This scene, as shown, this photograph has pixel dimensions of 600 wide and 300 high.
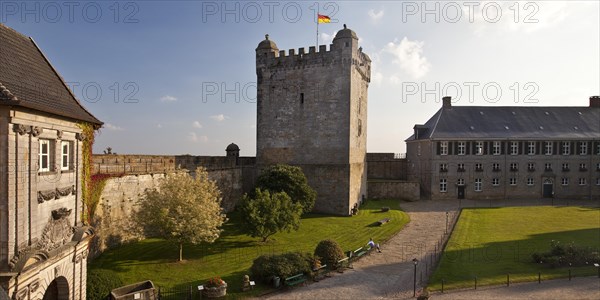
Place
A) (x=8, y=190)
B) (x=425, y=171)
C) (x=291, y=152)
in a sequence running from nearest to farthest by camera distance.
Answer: (x=8, y=190)
(x=291, y=152)
(x=425, y=171)

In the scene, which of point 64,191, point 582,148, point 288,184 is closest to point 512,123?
point 582,148

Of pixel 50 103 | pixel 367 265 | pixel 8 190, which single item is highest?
pixel 50 103

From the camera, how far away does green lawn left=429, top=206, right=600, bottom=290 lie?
58.4 ft

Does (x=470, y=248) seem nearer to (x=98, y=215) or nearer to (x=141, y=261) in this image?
(x=141, y=261)

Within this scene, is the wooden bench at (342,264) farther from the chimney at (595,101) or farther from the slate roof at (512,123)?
the chimney at (595,101)

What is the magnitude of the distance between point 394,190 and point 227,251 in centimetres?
2568

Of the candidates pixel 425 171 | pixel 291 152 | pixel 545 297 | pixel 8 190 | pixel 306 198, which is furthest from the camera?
pixel 425 171

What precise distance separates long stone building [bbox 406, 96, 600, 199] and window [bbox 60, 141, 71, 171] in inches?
1503

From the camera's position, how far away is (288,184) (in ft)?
95.3

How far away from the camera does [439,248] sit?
22.9 meters

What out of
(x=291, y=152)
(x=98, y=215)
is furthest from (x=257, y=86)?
(x=98, y=215)

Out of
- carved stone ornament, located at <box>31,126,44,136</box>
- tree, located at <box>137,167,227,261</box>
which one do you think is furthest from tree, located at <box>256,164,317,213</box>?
carved stone ornament, located at <box>31,126,44,136</box>

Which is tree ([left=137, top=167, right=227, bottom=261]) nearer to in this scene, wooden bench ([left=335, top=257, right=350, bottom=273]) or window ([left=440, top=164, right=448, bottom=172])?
wooden bench ([left=335, top=257, right=350, bottom=273])

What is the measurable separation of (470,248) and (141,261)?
1951 centimetres
